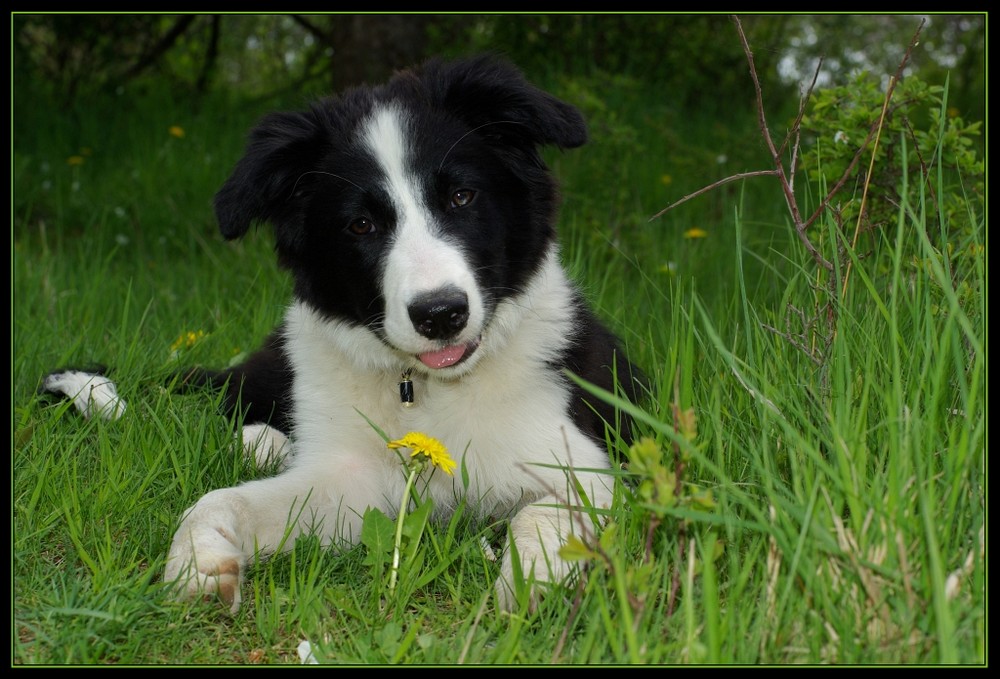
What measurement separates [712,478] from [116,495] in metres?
1.53

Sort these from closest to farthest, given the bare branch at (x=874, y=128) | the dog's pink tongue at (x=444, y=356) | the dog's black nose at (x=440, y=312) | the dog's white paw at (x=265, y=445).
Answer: the bare branch at (x=874, y=128), the dog's black nose at (x=440, y=312), the dog's pink tongue at (x=444, y=356), the dog's white paw at (x=265, y=445)

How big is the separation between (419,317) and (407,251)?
187 mm

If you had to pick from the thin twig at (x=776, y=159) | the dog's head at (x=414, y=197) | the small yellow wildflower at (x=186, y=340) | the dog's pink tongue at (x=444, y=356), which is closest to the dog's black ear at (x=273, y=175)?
the dog's head at (x=414, y=197)

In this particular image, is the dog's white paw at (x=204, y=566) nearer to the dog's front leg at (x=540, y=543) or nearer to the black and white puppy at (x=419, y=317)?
the black and white puppy at (x=419, y=317)

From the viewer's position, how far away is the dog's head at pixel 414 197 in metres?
2.63

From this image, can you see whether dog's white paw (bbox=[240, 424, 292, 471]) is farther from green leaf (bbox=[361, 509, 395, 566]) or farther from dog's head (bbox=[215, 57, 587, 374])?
green leaf (bbox=[361, 509, 395, 566])

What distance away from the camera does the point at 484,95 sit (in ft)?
9.66

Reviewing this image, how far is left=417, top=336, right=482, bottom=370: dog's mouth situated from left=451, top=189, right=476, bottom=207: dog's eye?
37cm

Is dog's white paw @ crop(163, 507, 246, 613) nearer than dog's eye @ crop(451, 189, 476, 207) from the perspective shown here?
Yes

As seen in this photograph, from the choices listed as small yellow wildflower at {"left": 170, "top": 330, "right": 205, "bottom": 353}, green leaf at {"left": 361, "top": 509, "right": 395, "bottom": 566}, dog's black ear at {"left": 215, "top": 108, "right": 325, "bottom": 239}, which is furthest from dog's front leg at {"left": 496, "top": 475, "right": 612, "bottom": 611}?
small yellow wildflower at {"left": 170, "top": 330, "right": 205, "bottom": 353}

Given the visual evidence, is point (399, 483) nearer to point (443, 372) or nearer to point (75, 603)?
point (443, 372)

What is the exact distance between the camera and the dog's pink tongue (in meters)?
2.77

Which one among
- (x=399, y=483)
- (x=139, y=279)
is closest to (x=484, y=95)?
(x=399, y=483)

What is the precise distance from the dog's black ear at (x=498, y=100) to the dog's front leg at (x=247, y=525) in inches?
44.3
